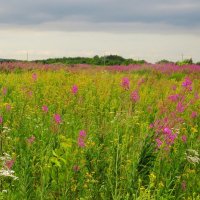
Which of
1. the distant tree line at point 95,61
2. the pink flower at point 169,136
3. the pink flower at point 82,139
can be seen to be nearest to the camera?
the pink flower at point 82,139

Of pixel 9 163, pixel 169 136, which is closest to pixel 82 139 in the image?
pixel 9 163

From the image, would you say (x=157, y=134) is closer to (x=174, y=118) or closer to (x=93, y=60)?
(x=174, y=118)

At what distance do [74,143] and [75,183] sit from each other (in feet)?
2.73

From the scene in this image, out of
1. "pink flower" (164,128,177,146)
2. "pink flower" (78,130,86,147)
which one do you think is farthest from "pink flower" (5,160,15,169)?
"pink flower" (164,128,177,146)

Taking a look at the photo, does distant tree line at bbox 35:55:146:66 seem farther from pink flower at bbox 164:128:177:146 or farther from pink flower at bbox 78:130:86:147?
pink flower at bbox 78:130:86:147

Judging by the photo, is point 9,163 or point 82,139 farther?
point 82,139

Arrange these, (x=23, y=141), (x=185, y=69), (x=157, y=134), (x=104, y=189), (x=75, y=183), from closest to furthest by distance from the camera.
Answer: (x=104, y=189) → (x=75, y=183) → (x=157, y=134) → (x=23, y=141) → (x=185, y=69)

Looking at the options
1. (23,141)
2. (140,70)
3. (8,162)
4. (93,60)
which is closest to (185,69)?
(140,70)

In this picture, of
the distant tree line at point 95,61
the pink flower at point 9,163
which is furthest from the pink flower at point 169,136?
the distant tree line at point 95,61

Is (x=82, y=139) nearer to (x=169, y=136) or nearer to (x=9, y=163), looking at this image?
(x=9, y=163)

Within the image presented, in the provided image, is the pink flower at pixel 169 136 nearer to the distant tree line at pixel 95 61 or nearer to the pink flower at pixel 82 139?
the pink flower at pixel 82 139

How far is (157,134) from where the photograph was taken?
434 centimetres

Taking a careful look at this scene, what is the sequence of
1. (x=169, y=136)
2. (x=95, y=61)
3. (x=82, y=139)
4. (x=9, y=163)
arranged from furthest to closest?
(x=95, y=61) → (x=169, y=136) → (x=82, y=139) → (x=9, y=163)

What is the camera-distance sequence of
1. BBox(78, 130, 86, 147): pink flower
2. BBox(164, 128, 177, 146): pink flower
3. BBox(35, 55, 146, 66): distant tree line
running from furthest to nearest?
1. BBox(35, 55, 146, 66): distant tree line
2. BBox(164, 128, 177, 146): pink flower
3. BBox(78, 130, 86, 147): pink flower
